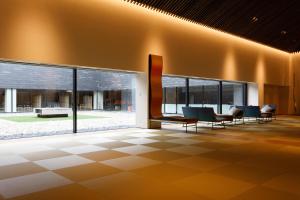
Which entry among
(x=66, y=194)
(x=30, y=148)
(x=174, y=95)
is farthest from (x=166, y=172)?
(x=174, y=95)

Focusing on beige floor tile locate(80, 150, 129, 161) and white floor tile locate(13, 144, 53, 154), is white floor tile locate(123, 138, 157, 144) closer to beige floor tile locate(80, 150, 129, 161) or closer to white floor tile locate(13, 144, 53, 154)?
beige floor tile locate(80, 150, 129, 161)

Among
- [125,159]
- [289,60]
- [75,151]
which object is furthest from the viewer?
[289,60]

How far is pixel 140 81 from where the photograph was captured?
439 inches

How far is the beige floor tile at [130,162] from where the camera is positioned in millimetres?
4996

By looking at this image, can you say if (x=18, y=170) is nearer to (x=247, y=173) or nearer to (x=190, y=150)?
(x=190, y=150)

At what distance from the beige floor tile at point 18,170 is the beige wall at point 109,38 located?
12.2ft

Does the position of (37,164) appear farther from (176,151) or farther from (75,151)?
(176,151)

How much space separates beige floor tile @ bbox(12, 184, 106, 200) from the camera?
343cm

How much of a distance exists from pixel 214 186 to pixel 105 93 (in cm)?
967

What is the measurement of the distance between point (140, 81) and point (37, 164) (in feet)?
21.6

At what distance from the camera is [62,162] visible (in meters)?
5.27

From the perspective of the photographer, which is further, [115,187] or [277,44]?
[277,44]

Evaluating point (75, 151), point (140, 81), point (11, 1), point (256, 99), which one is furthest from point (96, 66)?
point (256, 99)

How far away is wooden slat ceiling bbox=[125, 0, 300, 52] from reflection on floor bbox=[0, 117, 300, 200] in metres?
5.95
